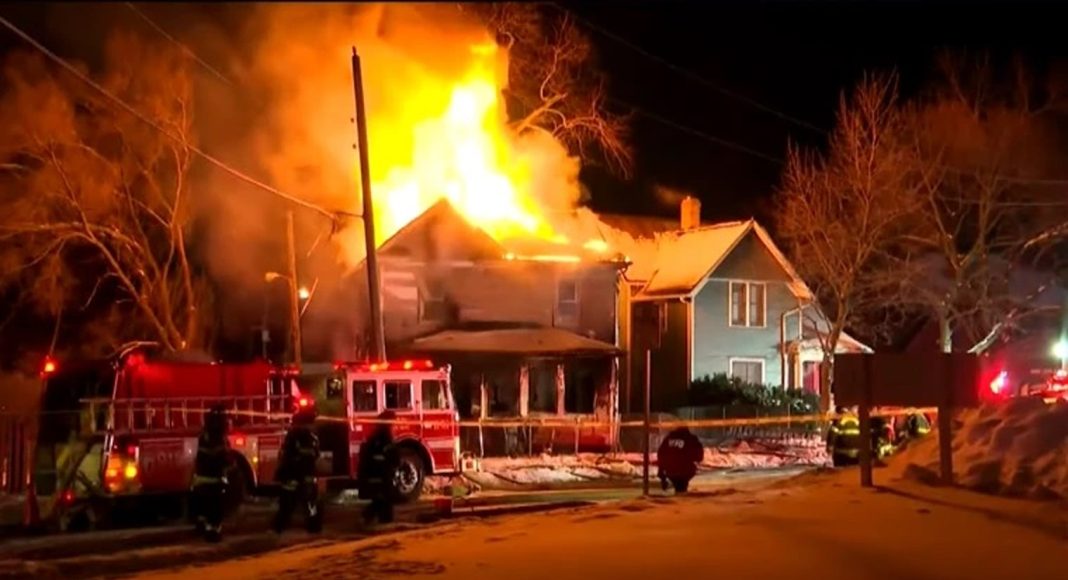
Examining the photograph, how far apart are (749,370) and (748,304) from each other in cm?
212

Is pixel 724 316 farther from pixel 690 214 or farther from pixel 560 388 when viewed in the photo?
pixel 560 388

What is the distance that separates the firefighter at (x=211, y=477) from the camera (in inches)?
565

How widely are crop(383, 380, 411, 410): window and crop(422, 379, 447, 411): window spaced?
0.88ft

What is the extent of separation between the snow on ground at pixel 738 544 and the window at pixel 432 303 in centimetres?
1986

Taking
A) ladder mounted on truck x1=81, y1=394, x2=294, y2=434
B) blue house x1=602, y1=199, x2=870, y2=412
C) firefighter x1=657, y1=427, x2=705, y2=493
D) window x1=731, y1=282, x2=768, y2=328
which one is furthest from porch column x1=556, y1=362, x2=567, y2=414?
ladder mounted on truck x1=81, y1=394, x2=294, y2=434

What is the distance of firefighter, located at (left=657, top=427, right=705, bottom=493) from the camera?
59.9ft

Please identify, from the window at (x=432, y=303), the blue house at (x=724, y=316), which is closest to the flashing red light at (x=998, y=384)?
the blue house at (x=724, y=316)

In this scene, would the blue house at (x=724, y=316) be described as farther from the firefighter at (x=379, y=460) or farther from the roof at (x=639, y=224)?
the firefighter at (x=379, y=460)

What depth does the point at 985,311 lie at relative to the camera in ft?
130

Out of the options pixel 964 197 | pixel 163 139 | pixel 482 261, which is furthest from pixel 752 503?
pixel 964 197

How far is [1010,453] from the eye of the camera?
14.1m

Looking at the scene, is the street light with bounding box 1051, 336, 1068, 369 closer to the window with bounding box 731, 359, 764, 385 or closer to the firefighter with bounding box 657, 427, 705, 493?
the window with bounding box 731, 359, 764, 385

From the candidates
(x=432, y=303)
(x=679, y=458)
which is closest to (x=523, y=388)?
(x=432, y=303)

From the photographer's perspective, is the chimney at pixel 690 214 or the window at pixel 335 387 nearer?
the window at pixel 335 387
